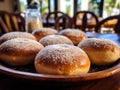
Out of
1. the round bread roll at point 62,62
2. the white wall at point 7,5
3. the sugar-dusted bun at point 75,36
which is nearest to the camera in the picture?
the round bread roll at point 62,62

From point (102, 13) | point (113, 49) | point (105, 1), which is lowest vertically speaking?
point (102, 13)

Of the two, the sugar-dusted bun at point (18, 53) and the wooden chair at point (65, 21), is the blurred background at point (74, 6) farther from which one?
the sugar-dusted bun at point (18, 53)

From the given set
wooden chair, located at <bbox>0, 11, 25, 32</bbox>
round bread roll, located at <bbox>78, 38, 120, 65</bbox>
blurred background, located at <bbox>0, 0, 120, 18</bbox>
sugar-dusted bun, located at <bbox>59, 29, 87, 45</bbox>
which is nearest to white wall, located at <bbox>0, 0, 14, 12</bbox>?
blurred background, located at <bbox>0, 0, 120, 18</bbox>

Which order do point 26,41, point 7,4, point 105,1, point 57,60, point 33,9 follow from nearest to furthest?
point 57,60 < point 26,41 < point 33,9 < point 105,1 < point 7,4

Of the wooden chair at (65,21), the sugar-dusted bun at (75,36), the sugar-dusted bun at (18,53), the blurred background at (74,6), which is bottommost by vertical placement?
the blurred background at (74,6)

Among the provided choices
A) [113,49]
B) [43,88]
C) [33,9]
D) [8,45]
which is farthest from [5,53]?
[33,9]

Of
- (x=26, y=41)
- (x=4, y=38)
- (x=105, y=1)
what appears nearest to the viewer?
(x=26, y=41)

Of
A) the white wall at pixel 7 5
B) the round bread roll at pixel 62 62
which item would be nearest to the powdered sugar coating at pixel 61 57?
the round bread roll at pixel 62 62

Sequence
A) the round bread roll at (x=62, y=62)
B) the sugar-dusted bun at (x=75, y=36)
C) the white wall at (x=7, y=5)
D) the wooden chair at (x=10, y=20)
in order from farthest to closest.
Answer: the white wall at (x=7, y=5)
the wooden chair at (x=10, y=20)
the sugar-dusted bun at (x=75, y=36)
the round bread roll at (x=62, y=62)

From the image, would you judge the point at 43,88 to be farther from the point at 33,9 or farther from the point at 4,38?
the point at 33,9
